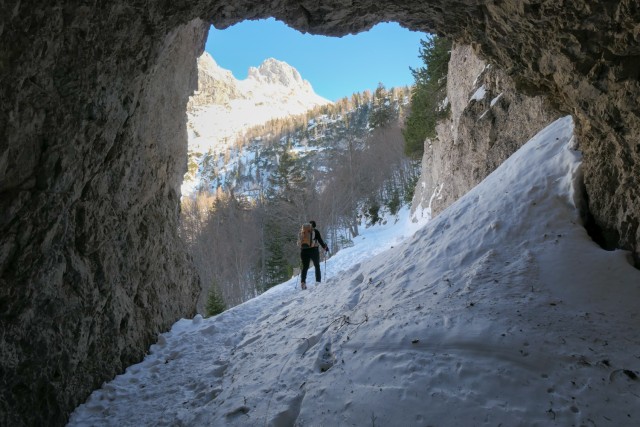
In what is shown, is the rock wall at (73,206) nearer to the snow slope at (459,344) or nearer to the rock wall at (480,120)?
the snow slope at (459,344)

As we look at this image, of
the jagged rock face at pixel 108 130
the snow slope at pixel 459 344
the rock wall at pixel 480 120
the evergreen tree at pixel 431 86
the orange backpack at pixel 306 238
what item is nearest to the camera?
the snow slope at pixel 459 344

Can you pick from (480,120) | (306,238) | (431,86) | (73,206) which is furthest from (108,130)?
(431,86)

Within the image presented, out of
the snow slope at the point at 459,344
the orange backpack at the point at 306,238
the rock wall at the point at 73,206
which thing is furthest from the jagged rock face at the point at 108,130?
the orange backpack at the point at 306,238

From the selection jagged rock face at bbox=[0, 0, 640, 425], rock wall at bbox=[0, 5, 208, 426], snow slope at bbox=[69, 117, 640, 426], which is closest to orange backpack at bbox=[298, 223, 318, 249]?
snow slope at bbox=[69, 117, 640, 426]

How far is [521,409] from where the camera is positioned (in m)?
3.38

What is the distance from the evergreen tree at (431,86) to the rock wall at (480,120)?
194cm

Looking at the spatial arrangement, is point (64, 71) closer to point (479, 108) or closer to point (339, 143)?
point (479, 108)

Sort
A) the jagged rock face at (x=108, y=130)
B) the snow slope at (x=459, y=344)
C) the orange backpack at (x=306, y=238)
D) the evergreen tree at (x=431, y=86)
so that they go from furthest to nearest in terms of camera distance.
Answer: the evergreen tree at (x=431, y=86) → the orange backpack at (x=306, y=238) → the jagged rock face at (x=108, y=130) → the snow slope at (x=459, y=344)

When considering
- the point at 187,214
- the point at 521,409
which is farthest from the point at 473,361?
the point at 187,214

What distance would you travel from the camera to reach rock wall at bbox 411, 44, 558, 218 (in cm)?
1012

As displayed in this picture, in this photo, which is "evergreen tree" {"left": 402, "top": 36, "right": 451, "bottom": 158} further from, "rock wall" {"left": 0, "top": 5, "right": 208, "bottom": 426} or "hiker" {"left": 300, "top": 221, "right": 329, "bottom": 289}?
"rock wall" {"left": 0, "top": 5, "right": 208, "bottom": 426}

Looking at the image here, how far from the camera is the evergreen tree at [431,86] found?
18734 millimetres

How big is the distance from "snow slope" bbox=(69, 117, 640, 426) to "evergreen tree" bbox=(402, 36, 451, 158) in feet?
42.3

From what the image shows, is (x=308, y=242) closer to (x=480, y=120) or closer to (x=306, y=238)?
(x=306, y=238)
